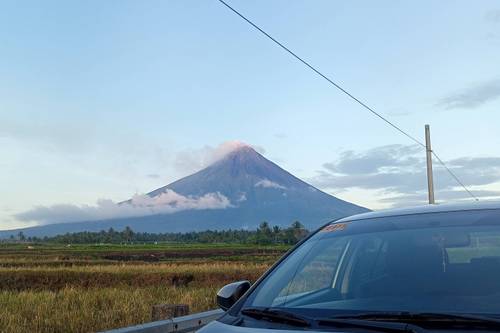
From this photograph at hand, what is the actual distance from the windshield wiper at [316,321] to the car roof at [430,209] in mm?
1049

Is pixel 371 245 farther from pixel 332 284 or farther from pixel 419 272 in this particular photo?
pixel 419 272

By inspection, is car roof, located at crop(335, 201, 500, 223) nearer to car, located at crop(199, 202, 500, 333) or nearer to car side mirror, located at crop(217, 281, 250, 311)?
car, located at crop(199, 202, 500, 333)

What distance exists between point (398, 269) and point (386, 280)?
93 millimetres

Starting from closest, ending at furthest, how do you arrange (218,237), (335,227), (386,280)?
1. (386,280)
2. (335,227)
3. (218,237)

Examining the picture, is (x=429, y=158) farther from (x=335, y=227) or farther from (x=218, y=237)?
(x=218, y=237)

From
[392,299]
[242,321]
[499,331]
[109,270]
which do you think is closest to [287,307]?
[242,321]

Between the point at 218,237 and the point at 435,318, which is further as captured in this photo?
the point at 218,237

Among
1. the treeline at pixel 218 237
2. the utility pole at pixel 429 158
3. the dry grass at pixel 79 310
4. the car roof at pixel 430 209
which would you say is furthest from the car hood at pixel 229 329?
the treeline at pixel 218 237

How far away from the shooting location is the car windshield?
2.76 metres

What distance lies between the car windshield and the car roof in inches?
3.0

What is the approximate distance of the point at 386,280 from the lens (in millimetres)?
3029


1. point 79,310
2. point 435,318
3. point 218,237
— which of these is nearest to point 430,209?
point 435,318

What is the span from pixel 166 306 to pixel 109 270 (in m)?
28.2

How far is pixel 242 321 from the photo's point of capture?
283 centimetres
